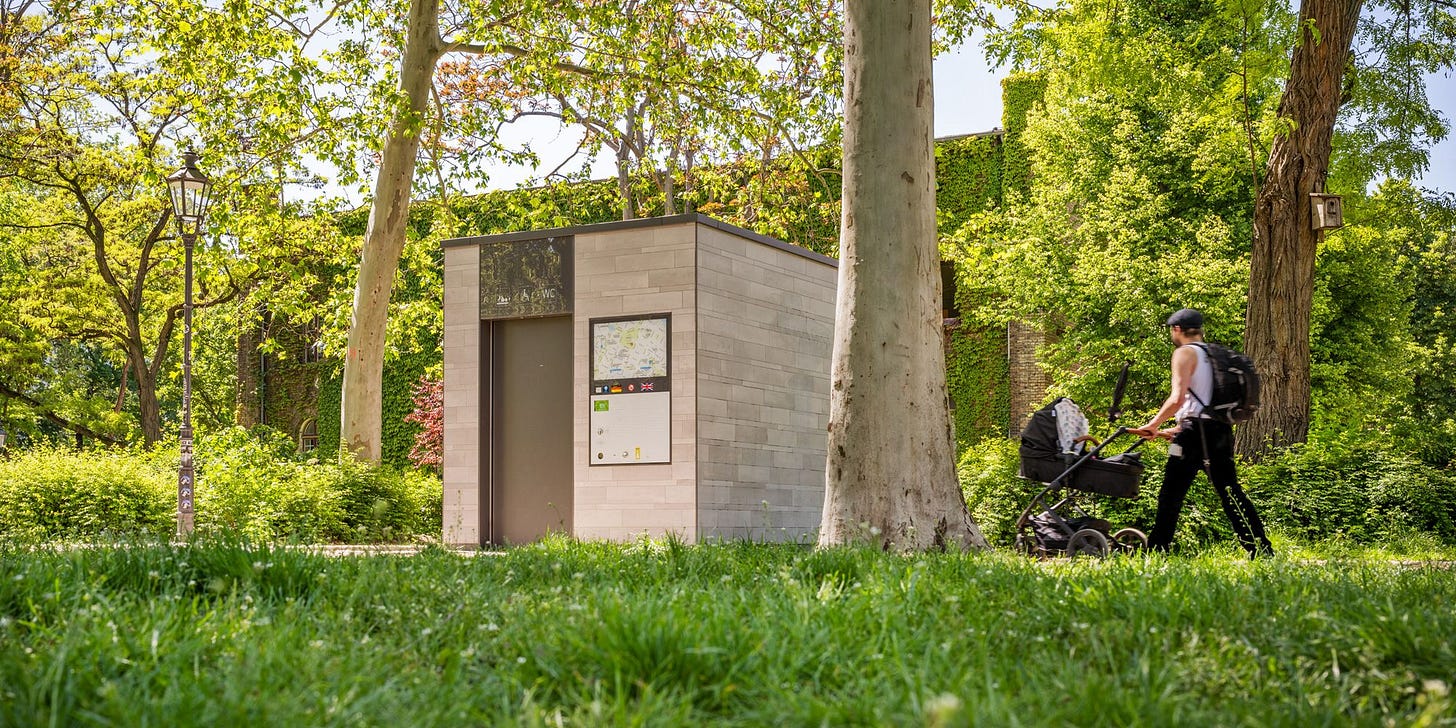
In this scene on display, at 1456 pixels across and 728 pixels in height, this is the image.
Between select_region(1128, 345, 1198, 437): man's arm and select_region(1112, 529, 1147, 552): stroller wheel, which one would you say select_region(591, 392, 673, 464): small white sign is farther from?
select_region(1128, 345, 1198, 437): man's arm

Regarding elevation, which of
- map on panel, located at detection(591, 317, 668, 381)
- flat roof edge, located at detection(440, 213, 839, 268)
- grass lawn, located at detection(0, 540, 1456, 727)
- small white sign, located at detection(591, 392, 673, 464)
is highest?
flat roof edge, located at detection(440, 213, 839, 268)

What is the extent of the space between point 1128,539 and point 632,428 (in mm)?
4958

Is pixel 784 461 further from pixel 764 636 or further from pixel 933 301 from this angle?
pixel 764 636

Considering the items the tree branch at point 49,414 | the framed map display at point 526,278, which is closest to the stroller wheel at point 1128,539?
the framed map display at point 526,278

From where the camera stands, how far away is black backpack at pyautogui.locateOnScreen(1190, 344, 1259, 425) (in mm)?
9523

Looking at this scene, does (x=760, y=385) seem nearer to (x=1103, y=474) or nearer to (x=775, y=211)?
(x=1103, y=474)

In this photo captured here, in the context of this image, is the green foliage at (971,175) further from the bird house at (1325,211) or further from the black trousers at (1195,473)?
the black trousers at (1195,473)

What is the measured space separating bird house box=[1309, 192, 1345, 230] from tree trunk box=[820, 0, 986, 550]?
7.44 metres

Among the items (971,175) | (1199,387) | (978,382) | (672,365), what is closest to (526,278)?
(672,365)

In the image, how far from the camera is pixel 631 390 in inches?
523

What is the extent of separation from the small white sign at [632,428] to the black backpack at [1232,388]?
17.8 ft

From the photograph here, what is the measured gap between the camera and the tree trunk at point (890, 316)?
9453mm

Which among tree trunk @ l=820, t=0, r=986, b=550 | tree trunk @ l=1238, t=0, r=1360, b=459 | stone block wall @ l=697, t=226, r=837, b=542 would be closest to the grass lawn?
tree trunk @ l=820, t=0, r=986, b=550

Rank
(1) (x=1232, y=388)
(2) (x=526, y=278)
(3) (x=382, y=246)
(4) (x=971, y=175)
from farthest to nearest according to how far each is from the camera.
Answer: (4) (x=971, y=175) → (3) (x=382, y=246) → (2) (x=526, y=278) → (1) (x=1232, y=388)
